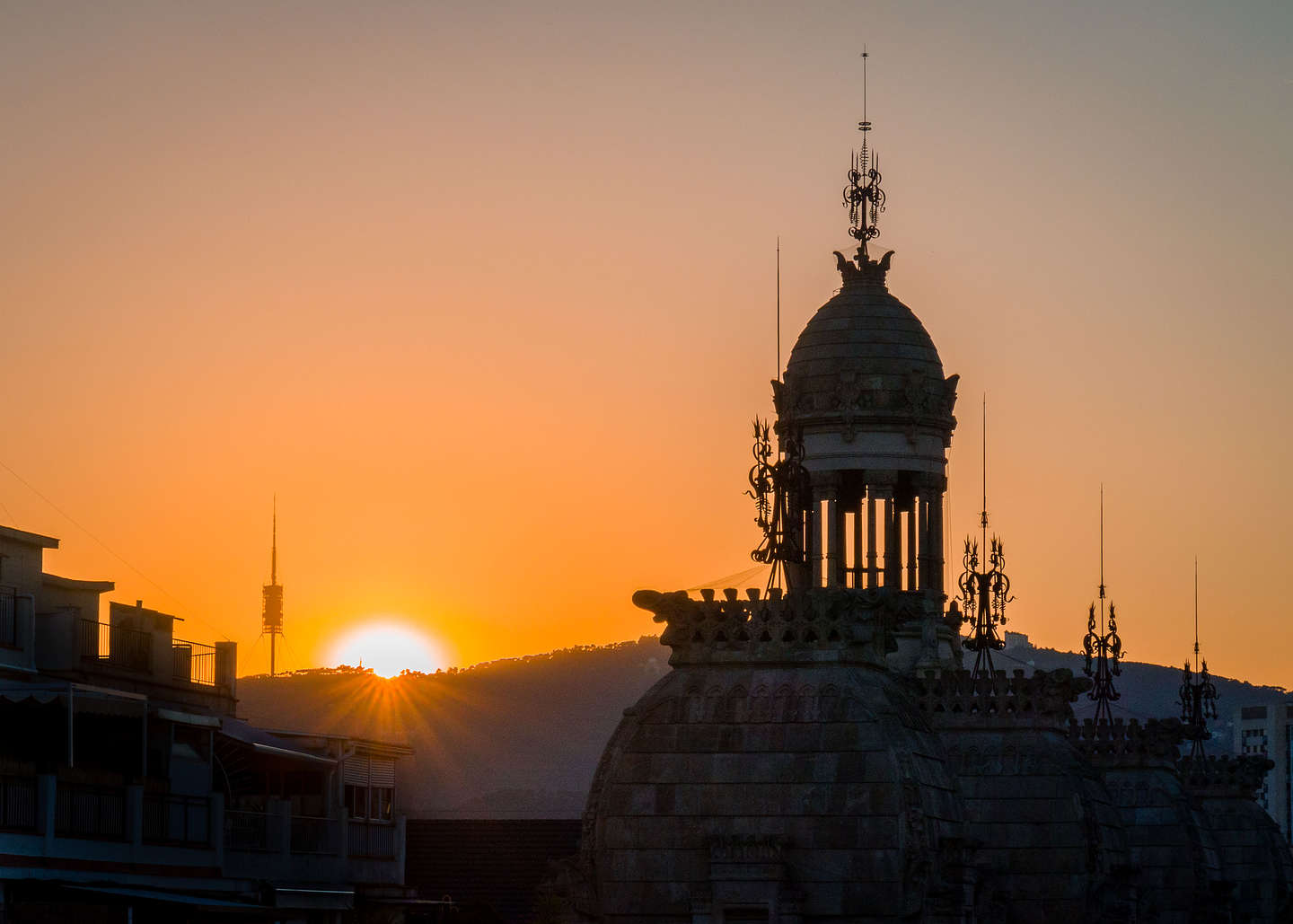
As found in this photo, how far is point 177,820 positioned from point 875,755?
28566mm

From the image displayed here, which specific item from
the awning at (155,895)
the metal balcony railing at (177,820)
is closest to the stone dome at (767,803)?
the awning at (155,895)

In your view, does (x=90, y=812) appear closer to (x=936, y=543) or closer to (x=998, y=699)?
(x=998, y=699)

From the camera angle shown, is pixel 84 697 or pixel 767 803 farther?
pixel 84 697

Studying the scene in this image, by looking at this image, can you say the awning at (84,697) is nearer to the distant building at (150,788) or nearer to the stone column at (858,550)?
the distant building at (150,788)

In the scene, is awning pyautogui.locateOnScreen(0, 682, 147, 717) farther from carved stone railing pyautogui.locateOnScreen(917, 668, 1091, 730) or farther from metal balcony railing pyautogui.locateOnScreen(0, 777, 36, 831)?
carved stone railing pyautogui.locateOnScreen(917, 668, 1091, 730)

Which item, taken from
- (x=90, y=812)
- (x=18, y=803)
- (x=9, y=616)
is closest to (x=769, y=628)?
(x=18, y=803)

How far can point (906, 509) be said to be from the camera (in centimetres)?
7900

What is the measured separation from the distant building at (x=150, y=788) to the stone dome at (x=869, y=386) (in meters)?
17.1

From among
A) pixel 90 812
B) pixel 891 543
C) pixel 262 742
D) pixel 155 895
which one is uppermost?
pixel 891 543

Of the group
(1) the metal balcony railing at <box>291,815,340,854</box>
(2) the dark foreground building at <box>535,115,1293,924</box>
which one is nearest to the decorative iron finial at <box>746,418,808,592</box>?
(2) the dark foreground building at <box>535,115,1293,924</box>

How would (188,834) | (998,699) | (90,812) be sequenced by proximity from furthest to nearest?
(188,834)
(998,699)
(90,812)

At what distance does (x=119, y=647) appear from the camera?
78.1 meters

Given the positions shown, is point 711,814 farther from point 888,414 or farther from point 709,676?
point 888,414

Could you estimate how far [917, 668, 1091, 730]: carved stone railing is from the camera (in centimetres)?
6594
